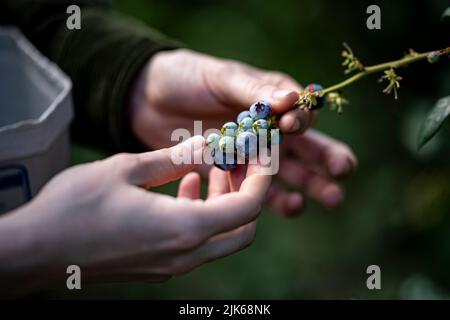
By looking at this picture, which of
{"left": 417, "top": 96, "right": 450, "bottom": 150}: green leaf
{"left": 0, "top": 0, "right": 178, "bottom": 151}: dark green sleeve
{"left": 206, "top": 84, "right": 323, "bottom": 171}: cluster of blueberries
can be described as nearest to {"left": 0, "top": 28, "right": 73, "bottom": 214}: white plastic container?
{"left": 0, "top": 0, "right": 178, "bottom": 151}: dark green sleeve

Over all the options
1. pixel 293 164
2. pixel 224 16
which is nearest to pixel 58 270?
pixel 293 164

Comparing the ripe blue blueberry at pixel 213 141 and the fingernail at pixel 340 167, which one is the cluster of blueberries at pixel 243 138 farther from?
the fingernail at pixel 340 167

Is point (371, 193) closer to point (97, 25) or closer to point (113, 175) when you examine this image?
point (97, 25)

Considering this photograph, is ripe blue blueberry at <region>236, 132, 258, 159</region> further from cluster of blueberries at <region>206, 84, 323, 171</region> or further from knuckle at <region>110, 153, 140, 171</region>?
knuckle at <region>110, 153, 140, 171</region>

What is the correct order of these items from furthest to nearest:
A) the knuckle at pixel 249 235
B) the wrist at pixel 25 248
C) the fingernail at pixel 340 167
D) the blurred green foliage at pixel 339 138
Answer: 1. the blurred green foliage at pixel 339 138
2. the fingernail at pixel 340 167
3. the knuckle at pixel 249 235
4. the wrist at pixel 25 248

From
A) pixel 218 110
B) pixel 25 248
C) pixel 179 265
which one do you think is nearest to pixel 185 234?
pixel 179 265

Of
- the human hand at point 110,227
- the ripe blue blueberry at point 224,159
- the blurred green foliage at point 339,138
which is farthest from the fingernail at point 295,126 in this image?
the blurred green foliage at point 339,138
